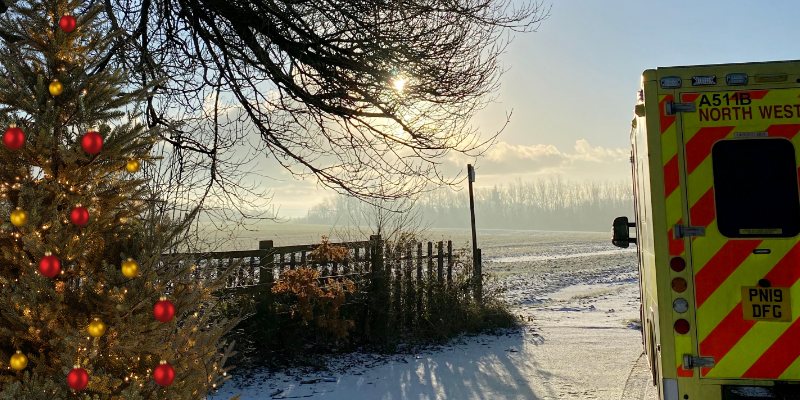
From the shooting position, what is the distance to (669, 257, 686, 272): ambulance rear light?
4.20m

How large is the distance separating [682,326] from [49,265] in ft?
13.4

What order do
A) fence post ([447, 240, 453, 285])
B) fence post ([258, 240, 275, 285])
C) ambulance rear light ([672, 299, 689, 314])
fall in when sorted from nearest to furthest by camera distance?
ambulance rear light ([672, 299, 689, 314])
fence post ([258, 240, 275, 285])
fence post ([447, 240, 453, 285])

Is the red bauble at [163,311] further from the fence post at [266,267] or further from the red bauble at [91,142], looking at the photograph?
the fence post at [266,267]

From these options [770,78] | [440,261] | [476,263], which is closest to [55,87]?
[770,78]

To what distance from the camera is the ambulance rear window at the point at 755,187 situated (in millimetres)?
4145

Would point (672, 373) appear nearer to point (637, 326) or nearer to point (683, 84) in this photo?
point (683, 84)

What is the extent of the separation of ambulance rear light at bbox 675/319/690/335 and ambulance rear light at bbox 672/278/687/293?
8.8 inches

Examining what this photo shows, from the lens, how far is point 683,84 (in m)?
4.30

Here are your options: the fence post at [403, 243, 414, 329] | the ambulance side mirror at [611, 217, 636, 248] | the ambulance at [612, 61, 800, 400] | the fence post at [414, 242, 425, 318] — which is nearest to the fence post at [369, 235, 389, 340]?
the fence post at [403, 243, 414, 329]

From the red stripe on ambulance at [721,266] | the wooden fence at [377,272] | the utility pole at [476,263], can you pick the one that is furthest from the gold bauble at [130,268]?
the utility pole at [476,263]

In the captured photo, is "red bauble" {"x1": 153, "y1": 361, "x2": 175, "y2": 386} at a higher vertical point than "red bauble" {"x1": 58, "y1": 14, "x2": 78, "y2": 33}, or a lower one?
lower

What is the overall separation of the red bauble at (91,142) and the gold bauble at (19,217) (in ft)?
1.27

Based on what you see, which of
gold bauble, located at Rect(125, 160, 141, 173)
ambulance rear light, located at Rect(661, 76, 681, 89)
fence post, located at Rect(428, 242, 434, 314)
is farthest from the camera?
fence post, located at Rect(428, 242, 434, 314)

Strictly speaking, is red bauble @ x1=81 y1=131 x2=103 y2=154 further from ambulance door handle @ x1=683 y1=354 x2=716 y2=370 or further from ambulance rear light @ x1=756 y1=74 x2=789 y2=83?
ambulance rear light @ x1=756 y1=74 x2=789 y2=83
